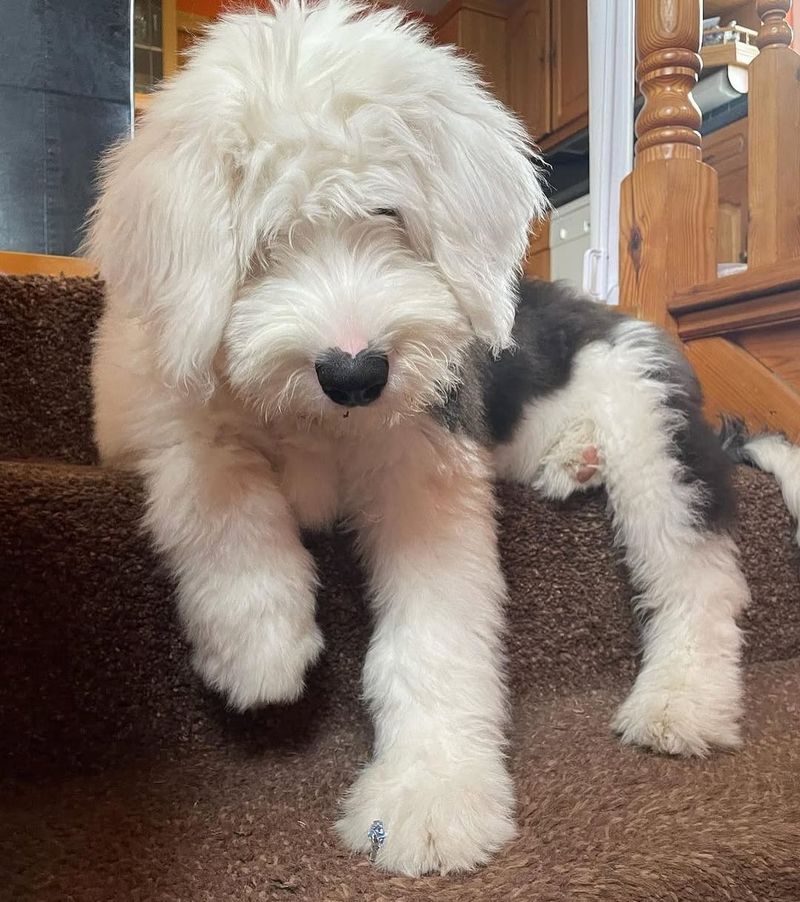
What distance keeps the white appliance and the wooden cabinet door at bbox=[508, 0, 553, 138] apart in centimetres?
50

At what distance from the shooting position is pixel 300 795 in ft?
3.23

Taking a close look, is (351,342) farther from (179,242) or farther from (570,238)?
(570,238)

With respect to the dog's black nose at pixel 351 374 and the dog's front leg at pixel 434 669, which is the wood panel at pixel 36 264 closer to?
the dog's front leg at pixel 434 669

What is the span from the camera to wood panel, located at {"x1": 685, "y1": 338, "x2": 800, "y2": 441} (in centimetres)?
182

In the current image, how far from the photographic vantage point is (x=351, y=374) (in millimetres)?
833

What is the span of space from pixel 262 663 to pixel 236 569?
0.35ft

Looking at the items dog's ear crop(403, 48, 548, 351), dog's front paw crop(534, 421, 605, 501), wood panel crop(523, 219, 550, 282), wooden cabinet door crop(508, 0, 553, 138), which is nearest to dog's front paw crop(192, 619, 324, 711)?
dog's ear crop(403, 48, 548, 351)

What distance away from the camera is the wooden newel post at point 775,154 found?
1.88 metres

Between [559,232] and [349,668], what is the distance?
364 centimetres

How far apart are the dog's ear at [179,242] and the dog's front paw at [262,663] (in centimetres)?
28

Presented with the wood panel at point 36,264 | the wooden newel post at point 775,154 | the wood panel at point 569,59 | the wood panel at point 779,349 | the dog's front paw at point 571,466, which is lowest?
the dog's front paw at point 571,466

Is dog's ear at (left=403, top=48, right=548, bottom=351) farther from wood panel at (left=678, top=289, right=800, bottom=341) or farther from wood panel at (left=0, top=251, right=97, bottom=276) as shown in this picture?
wood panel at (left=0, top=251, right=97, bottom=276)

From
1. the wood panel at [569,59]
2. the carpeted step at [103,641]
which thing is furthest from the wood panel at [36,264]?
the wood panel at [569,59]

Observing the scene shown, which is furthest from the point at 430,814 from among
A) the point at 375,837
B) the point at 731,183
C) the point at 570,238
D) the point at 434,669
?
the point at 570,238
